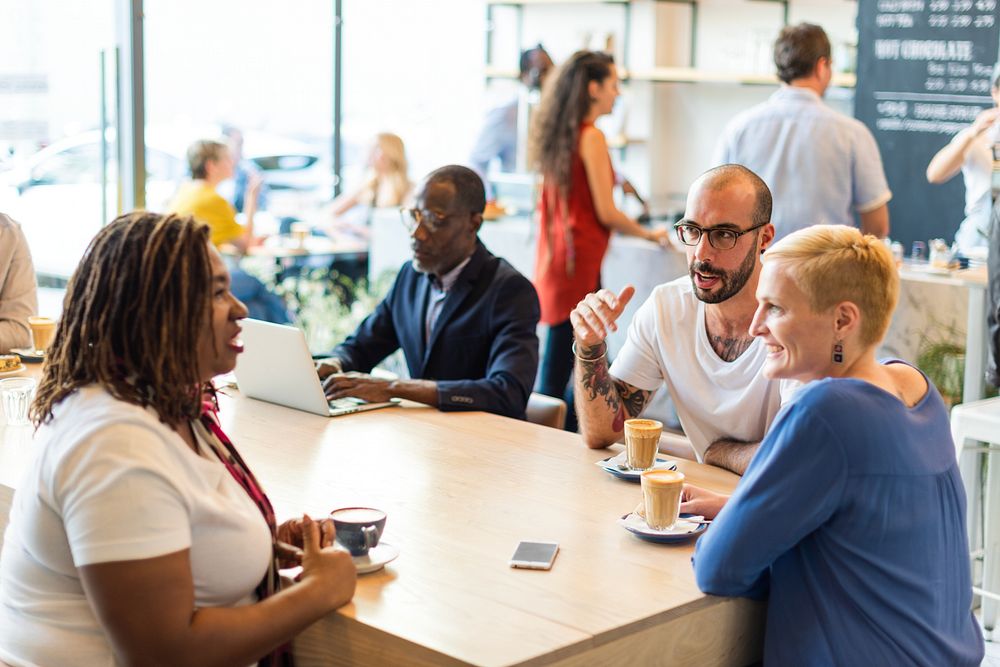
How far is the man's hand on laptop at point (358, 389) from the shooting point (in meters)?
2.94

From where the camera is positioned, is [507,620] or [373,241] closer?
[507,620]

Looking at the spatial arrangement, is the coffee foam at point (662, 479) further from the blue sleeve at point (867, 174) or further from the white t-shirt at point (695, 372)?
the blue sleeve at point (867, 174)

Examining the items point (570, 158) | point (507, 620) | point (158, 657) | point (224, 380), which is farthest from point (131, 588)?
point (570, 158)

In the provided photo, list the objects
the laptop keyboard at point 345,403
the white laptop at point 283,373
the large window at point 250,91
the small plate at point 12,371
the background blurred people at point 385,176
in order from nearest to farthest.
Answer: the white laptop at point 283,373 < the laptop keyboard at point 345,403 < the small plate at point 12,371 < the large window at point 250,91 < the background blurred people at point 385,176

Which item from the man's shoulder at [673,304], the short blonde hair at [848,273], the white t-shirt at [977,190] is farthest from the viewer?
the white t-shirt at [977,190]

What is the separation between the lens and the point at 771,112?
4484mm

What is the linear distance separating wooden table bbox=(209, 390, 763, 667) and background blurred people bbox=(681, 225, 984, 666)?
0.11 m

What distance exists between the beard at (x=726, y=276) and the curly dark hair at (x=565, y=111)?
2173 mm

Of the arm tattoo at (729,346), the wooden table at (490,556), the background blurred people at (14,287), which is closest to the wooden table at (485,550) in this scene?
the wooden table at (490,556)

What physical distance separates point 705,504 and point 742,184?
2.39 ft

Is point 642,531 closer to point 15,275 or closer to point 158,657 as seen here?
point 158,657

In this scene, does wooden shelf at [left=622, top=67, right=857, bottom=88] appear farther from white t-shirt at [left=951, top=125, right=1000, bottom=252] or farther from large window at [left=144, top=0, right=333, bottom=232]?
large window at [left=144, top=0, right=333, bottom=232]

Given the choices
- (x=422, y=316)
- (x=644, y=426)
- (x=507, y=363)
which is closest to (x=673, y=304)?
(x=644, y=426)

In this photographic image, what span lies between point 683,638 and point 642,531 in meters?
0.25
